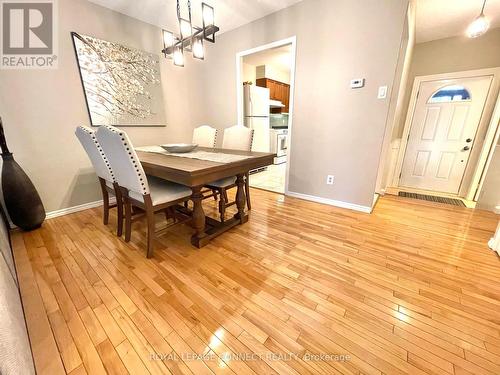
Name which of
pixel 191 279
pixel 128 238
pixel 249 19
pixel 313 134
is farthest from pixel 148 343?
pixel 249 19

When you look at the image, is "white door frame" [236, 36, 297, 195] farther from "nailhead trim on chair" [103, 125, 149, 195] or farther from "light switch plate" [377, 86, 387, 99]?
"nailhead trim on chair" [103, 125, 149, 195]

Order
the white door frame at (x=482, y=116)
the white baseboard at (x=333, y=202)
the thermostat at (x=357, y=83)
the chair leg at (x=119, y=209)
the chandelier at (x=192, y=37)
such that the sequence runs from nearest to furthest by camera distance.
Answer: the chandelier at (x=192, y=37) → the chair leg at (x=119, y=209) → the thermostat at (x=357, y=83) → the white baseboard at (x=333, y=202) → the white door frame at (x=482, y=116)

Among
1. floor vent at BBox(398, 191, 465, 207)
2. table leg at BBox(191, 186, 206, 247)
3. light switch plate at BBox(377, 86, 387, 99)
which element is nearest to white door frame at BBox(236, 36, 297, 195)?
light switch plate at BBox(377, 86, 387, 99)

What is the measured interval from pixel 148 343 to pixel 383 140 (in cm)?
276

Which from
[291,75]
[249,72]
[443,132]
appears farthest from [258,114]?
[443,132]

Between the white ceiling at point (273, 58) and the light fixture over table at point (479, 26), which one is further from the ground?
the white ceiling at point (273, 58)

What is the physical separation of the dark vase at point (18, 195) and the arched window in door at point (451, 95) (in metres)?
5.46

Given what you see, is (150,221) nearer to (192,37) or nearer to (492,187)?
(192,37)

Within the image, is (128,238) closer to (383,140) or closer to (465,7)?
(383,140)

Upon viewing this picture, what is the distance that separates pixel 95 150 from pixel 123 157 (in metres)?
0.57

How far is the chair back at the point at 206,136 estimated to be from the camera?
2.79m

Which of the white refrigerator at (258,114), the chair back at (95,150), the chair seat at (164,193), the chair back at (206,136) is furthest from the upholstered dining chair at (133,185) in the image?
the white refrigerator at (258,114)

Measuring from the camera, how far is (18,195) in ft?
6.35

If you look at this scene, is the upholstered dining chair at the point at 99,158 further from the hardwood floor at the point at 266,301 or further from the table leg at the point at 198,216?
the table leg at the point at 198,216
